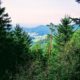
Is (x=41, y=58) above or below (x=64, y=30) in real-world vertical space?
below

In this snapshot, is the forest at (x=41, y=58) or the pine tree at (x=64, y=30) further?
the pine tree at (x=64, y=30)

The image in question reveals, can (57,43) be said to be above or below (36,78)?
above

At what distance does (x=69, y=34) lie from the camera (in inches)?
2689

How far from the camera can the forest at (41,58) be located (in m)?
25.6

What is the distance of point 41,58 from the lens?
1913 inches

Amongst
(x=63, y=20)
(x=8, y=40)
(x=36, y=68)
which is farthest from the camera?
(x=63, y=20)

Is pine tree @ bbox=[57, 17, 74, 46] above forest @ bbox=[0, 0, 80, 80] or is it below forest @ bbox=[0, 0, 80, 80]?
above

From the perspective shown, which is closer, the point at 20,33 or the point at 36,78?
the point at 36,78

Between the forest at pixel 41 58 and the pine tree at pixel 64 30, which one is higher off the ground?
the pine tree at pixel 64 30

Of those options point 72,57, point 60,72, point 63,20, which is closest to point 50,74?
point 60,72

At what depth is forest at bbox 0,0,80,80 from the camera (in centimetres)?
2559

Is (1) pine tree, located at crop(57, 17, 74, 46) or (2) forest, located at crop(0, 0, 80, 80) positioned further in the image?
(1) pine tree, located at crop(57, 17, 74, 46)

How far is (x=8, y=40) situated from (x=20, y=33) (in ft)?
70.0

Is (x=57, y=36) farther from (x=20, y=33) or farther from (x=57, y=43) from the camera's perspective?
(x=20, y=33)
